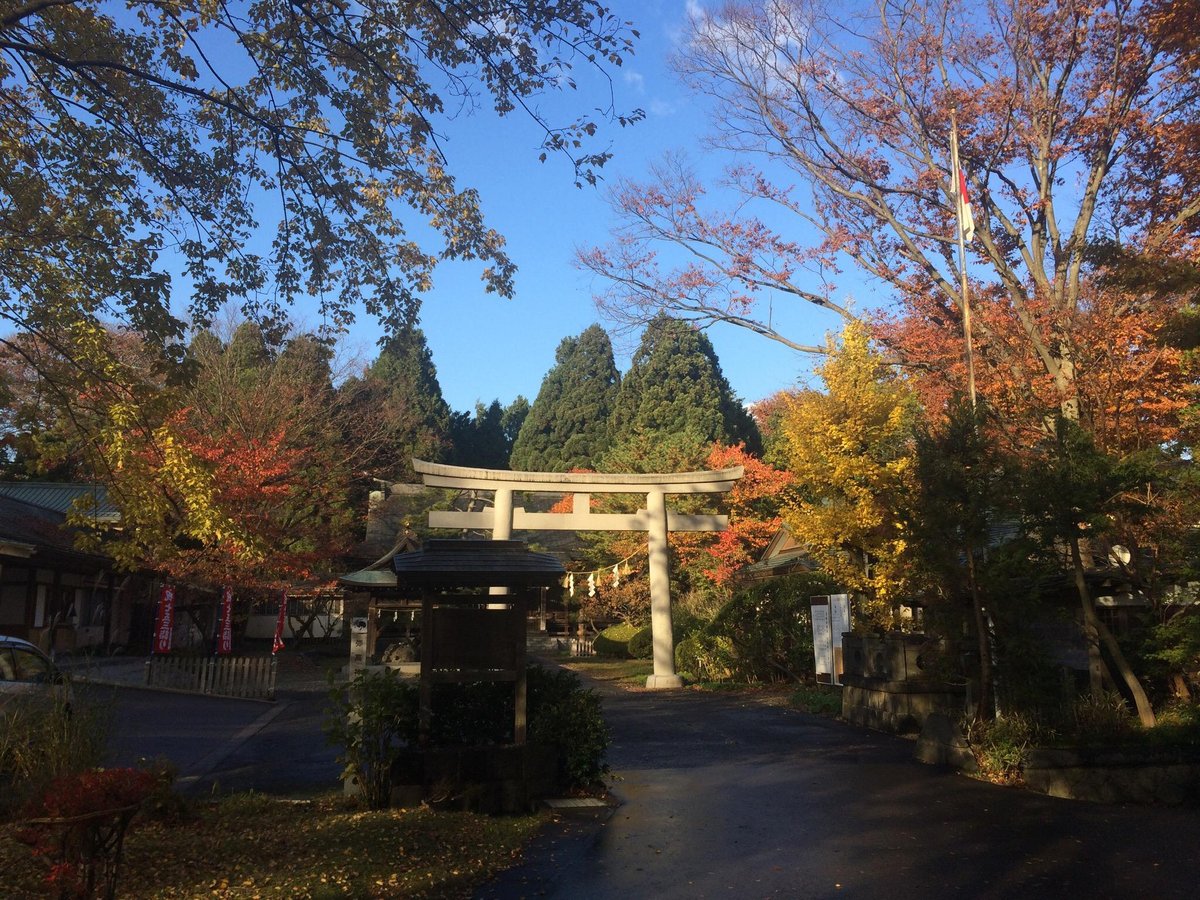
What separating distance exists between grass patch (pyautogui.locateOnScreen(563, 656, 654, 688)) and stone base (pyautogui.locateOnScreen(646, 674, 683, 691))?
0.80 meters

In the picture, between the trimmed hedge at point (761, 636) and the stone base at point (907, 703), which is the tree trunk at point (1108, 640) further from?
the trimmed hedge at point (761, 636)

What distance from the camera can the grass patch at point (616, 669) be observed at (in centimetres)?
2273

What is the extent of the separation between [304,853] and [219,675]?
46.9 feet

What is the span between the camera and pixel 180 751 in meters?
11.3

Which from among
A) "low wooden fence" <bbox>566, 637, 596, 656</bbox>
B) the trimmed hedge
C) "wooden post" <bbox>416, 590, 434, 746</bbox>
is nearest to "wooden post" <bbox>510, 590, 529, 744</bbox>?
"wooden post" <bbox>416, 590, 434, 746</bbox>

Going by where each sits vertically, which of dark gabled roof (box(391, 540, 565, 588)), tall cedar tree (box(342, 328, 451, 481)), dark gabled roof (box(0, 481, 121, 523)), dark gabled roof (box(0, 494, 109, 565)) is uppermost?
tall cedar tree (box(342, 328, 451, 481))

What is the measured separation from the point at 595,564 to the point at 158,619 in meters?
15.5

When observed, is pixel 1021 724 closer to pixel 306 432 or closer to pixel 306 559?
pixel 306 559

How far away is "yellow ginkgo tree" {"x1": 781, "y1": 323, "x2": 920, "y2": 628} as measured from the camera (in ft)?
50.1

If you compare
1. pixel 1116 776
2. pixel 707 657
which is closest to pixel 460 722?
pixel 1116 776

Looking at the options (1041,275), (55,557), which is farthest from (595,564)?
(1041,275)

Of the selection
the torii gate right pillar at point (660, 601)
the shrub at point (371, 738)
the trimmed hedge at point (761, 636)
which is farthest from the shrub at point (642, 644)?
the shrub at point (371, 738)

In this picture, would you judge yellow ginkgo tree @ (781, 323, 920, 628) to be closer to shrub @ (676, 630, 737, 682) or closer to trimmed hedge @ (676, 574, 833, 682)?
trimmed hedge @ (676, 574, 833, 682)

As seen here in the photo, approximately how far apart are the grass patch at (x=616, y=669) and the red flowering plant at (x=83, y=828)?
57.0ft
